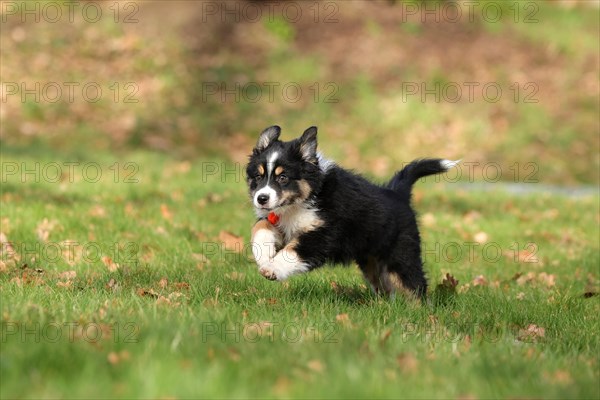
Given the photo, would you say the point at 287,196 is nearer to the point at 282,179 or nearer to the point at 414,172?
the point at 282,179

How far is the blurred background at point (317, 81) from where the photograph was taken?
15906 mm

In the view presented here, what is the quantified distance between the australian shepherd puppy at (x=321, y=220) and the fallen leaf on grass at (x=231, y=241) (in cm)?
208

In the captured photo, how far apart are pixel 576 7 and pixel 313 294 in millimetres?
19946

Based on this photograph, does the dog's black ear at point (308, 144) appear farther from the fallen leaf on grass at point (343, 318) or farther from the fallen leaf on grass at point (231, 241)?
the fallen leaf on grass at point (231, 241)

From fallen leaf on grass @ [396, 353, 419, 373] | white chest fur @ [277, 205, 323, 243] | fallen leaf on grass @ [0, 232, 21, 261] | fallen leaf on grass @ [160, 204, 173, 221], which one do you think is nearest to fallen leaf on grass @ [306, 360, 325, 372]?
fallen leaf on grass @ [396, 353, 419, 373]

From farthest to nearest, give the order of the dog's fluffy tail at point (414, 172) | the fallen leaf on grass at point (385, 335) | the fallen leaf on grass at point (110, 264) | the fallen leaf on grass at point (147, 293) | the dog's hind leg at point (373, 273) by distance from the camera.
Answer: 1. the dog's fluffy tail at point (414, 172)
2. the fallen leaf on grass at point (110, 264)
3. the dog's hind leg at point (373, 273)
4. the fallen leaf on grass at point (147, 293)
5. the fallen leaf on grass at point (385, 335)

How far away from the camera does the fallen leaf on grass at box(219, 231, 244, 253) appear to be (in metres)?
7.61

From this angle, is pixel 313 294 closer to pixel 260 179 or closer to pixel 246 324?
pixel 260 179

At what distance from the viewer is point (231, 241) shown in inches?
305

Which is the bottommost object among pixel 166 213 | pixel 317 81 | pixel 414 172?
pixel 166 213

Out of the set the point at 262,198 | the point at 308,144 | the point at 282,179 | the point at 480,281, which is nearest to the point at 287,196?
the point at 282,179

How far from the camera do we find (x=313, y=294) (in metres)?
5.38

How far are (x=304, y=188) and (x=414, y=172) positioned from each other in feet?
4.31

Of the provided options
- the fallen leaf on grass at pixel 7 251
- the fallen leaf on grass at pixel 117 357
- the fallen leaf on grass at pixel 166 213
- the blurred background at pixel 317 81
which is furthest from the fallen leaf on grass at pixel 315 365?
the blurred background at pixel 317 81
